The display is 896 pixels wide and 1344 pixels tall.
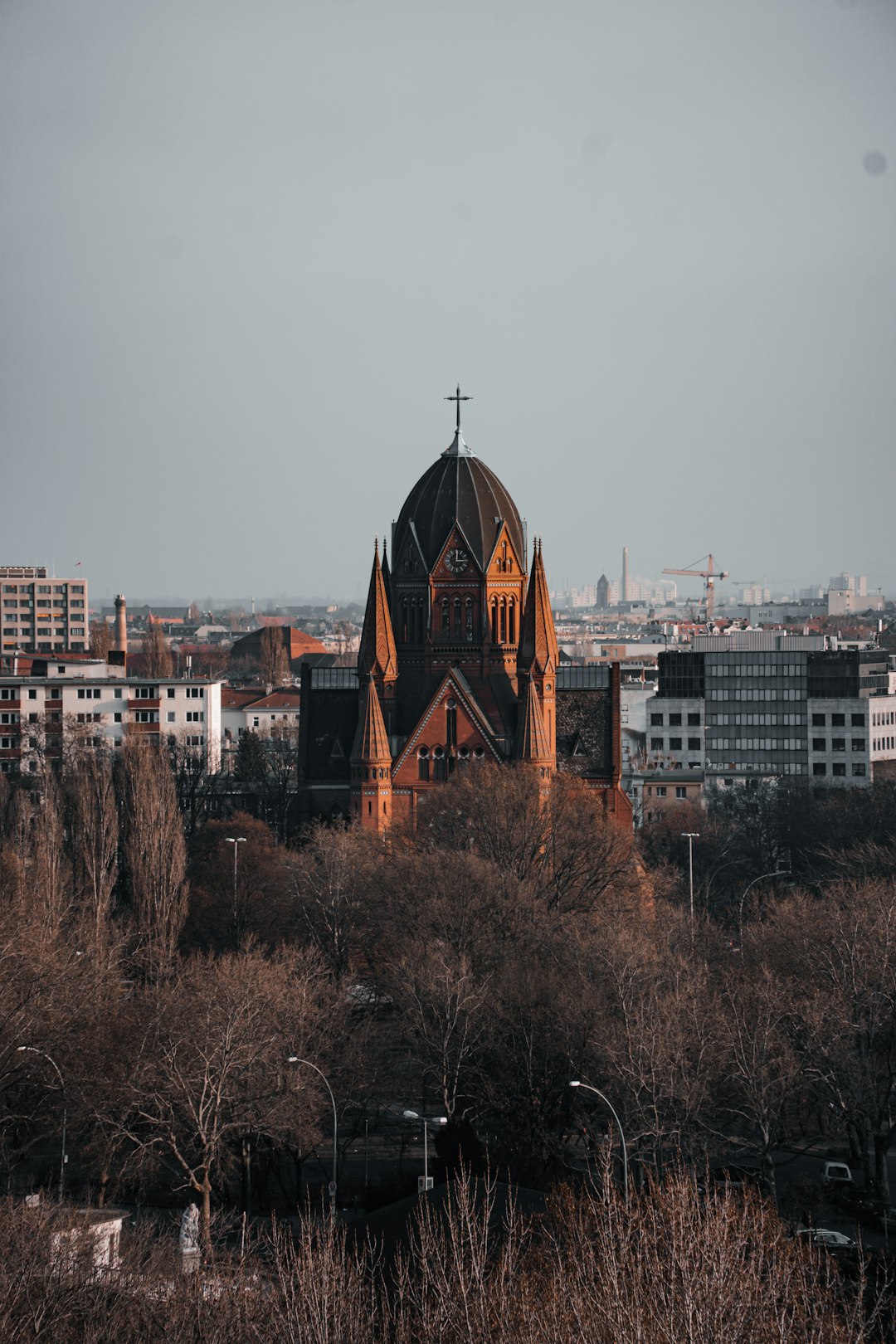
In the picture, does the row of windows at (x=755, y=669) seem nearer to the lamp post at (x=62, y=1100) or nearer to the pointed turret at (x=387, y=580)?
the pointed turret at (x=387, y=580)

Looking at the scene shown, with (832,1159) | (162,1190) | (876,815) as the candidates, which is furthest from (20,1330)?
(876,815)

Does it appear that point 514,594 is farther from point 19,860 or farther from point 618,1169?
point 618,1169

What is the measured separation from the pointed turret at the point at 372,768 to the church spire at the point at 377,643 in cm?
299

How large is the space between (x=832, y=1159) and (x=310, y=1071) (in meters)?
17.5

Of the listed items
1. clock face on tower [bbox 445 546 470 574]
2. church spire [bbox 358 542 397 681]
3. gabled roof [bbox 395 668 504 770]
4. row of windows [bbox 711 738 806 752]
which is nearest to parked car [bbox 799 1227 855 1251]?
gabled roof [bbox 395 668 504 770]

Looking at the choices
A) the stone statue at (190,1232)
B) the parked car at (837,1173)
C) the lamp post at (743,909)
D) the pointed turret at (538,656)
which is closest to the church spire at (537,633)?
the pointed turret at (538,656)

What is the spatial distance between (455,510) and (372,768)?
15.3 meters

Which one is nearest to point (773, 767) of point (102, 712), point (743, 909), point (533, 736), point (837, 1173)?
point (102, 712)

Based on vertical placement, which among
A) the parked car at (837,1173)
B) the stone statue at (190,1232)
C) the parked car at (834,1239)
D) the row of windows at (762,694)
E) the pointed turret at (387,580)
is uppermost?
the pointed turret at (387,580)

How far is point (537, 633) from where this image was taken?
367 ft

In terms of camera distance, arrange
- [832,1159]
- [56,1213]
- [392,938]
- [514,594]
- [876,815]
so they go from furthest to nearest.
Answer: [876,815] → [514,594] → [392,938] → [832,1159] → [56,1213]

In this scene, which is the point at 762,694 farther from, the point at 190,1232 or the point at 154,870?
the point at 190,1232

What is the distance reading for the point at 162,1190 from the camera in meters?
63.4

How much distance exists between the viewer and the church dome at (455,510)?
375 ft
